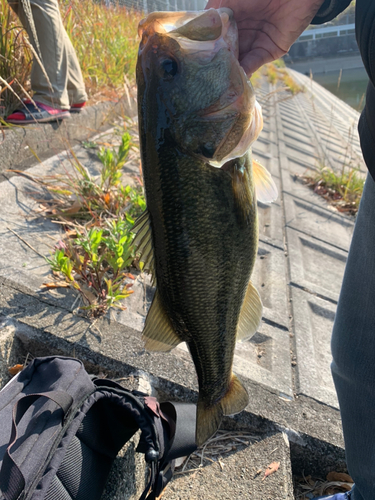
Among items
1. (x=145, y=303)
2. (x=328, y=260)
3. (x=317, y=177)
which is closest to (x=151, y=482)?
(x=145, y=303)

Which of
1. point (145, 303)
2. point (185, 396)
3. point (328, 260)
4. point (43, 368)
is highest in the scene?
point (43, 368)

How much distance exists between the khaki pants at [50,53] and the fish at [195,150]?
2.69 meters

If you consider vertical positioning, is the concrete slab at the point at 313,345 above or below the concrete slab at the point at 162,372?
below

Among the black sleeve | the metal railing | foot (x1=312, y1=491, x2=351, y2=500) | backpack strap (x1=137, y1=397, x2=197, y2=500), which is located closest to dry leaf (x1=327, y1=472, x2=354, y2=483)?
foot (x1=312, y1=491, x2=351, y2=500)

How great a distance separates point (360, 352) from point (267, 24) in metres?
Answer: 1.51

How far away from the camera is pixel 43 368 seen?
72.1 inches

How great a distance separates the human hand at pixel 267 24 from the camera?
5.28 ft

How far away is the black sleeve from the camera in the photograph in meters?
1.56

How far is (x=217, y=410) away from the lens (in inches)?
65.0

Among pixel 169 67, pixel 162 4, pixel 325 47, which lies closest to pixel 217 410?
pixel 169 67

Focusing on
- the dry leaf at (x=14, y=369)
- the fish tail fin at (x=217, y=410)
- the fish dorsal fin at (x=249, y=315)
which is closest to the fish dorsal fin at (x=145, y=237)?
the fish dorsal fin at (x=249, y=315)

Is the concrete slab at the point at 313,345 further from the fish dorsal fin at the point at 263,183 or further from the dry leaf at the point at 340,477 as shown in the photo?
the fish dorsal fin at the point at 263,183

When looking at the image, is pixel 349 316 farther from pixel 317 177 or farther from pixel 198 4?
pixel 317 177

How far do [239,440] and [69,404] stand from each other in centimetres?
103
